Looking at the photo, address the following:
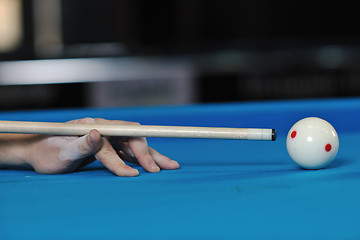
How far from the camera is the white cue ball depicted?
112cm

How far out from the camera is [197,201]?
2.79 ft

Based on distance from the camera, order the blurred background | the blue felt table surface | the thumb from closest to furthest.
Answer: the blue felt table surface
the thumb
the blurred background

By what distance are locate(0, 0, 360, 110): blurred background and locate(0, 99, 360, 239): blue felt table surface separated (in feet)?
10.9

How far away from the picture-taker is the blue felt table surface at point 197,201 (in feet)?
2.27

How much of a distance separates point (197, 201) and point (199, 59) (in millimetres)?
4008

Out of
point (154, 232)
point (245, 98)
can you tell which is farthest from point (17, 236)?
point (245, 98)

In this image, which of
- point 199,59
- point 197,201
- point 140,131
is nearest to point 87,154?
point 140,131

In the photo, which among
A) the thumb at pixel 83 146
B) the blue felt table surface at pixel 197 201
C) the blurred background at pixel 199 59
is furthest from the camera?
the blurred background at pixel 199 59

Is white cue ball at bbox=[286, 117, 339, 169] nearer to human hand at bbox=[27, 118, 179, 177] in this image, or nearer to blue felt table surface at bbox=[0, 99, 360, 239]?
blue felt table surface at bbox=[0, 99, 360, 239]

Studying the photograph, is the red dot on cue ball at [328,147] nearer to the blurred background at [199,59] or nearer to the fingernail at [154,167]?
the fingernail at [154,167]

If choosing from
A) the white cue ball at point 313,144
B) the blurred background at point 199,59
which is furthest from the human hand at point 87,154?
the blurred background at point 199,59

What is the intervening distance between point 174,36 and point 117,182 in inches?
167

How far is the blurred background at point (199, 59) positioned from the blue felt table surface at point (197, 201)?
3.31 meters

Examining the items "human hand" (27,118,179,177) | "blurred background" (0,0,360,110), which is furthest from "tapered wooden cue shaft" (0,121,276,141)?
"blurred background" (0,0,360,110)
